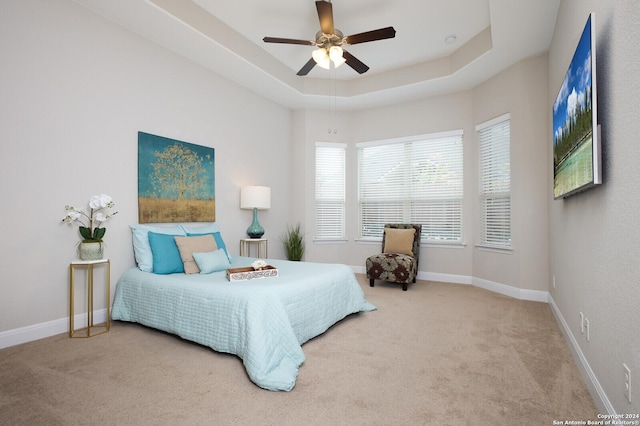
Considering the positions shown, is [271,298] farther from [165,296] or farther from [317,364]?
[165,296]

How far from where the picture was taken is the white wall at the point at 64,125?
268 cm

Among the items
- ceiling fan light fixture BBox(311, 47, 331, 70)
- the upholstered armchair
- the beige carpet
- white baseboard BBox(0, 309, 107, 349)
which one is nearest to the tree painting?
white baseboard BBox(0, 309, 107, 349)

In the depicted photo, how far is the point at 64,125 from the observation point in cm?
299

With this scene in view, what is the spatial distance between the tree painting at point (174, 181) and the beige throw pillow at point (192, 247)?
56 cm

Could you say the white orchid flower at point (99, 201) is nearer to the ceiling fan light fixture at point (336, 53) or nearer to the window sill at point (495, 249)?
the ceiling fan light fixture at point (336, 53)

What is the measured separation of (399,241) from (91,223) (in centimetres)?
396

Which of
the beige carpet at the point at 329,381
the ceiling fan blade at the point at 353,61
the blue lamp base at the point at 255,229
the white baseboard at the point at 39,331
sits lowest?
the beige carpet at the point at 329,381

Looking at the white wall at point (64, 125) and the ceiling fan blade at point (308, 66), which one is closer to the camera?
the white wall at point (64, 125)

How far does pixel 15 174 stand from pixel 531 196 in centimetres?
529

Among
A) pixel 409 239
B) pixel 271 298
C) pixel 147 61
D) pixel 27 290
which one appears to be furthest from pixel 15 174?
pixel 409 239

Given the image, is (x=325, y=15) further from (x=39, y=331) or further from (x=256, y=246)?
(x=39, y=331)

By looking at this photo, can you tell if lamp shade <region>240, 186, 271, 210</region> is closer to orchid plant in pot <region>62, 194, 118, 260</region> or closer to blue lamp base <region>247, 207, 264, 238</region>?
blue lamp base <region>247, 207, 264, 238</region>

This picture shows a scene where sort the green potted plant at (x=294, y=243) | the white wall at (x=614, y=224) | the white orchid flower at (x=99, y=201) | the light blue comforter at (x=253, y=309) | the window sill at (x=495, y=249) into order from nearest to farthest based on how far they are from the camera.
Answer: the white wall at (x=614, y=224) < the light blue comforter at (x=253, y=309) < the white orchid flower at (x=99, y=201) < the window sill at (x=495, y=249) < the green potted plant at (x=294, y=243)

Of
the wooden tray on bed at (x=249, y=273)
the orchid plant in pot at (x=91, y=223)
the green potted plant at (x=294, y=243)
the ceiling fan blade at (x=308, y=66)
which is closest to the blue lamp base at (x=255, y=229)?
the green potted plant at (x=294, y=243)
